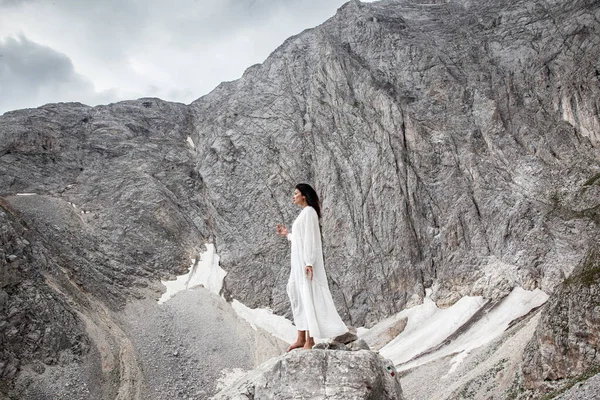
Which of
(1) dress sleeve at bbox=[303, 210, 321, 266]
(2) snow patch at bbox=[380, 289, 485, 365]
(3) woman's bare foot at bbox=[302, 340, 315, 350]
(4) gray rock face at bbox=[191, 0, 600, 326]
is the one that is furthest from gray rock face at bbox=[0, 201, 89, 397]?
(1) dress sleeve at bbox=[303, 210, 321, 266]

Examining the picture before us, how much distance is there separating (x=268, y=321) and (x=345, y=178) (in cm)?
1556

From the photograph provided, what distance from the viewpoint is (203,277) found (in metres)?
47.0

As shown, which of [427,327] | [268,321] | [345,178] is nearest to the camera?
[427,327]

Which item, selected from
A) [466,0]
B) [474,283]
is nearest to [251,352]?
[474,283]

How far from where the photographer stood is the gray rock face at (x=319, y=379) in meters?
8.12

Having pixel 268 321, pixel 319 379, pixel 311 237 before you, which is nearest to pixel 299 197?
pixel 311 237

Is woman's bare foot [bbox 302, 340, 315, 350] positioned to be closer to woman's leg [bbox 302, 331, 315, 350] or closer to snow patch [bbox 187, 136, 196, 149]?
woman's leg [bbox 302, 331, 315, 350]

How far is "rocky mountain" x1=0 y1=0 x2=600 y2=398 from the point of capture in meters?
36.2

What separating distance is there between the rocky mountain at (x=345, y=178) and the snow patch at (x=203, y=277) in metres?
0.86

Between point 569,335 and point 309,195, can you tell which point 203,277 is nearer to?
point 569,335

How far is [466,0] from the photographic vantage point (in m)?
63.2

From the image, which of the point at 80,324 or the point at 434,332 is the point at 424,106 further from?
the point at 80,324

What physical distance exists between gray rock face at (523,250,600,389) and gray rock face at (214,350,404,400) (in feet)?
34.8

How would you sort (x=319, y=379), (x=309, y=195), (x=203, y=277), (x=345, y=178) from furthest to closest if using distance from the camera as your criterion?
1. (x=345, y=178)
2. (x=203, y=277)
3. (x=309, y=195)
4. (x=319, y=379)
